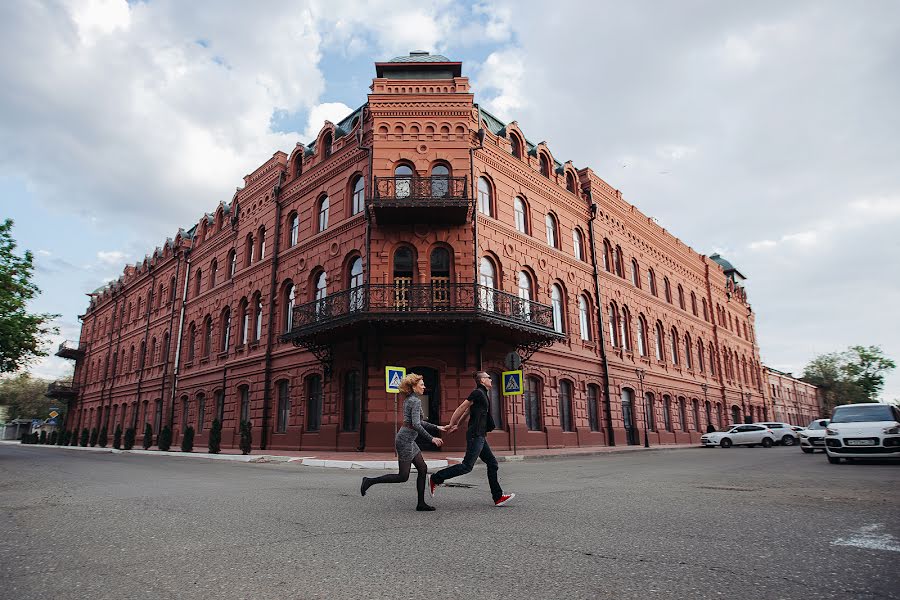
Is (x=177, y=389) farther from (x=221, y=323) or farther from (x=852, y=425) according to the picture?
(x=852, y=425)

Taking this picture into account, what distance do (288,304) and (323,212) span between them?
454 centimetres

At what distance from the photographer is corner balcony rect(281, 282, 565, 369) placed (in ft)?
54.9

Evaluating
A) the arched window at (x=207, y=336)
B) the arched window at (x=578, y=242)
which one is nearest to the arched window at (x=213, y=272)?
the arched window at (x=207, y=336)

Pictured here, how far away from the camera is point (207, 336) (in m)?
29.2

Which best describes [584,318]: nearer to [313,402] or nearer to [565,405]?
[565,405]

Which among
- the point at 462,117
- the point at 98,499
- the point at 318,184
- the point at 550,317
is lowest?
the point at 98,499

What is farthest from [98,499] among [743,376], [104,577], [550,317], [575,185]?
[743,376]

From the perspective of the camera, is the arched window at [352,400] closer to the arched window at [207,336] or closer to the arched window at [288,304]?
the arched window at [288,304]

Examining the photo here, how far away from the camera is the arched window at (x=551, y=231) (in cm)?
2409

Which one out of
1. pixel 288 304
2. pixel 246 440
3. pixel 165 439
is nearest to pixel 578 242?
pixel 288 304

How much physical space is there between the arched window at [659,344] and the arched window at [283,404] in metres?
21.5

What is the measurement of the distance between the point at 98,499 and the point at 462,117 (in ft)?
58.1

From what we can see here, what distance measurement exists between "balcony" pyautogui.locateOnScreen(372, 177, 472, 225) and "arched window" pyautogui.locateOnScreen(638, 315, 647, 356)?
15.3m

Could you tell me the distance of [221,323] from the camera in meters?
27.5
